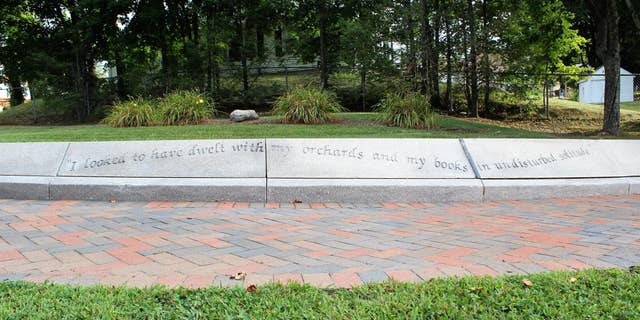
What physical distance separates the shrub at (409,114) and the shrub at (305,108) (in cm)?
135

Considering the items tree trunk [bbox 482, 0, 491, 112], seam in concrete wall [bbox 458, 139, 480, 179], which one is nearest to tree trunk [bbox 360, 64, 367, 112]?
tree trunk [bbox 482, 0, 491, 112]

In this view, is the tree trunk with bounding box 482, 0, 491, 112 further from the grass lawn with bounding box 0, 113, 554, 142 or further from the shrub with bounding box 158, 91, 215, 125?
the shrub with bounding box 158, 91, 215, 125

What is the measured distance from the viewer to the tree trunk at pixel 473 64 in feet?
50.3

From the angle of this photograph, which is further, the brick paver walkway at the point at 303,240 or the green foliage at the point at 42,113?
the green foliage at the point at 42,113

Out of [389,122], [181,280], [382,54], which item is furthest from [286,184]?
[382,54]

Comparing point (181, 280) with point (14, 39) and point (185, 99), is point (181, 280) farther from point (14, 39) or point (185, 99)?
point (14, 39)

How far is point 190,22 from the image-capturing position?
19328 mm

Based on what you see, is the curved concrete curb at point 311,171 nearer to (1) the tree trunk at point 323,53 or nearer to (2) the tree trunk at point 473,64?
(2) the tree trunk at point 473,64

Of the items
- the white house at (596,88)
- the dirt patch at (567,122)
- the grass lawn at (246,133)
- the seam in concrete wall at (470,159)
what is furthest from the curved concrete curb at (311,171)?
the white house at (596,88)

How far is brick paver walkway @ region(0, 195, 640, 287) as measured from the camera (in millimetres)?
3217

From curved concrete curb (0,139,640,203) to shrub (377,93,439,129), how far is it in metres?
4.35

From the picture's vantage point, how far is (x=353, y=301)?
2.62 m

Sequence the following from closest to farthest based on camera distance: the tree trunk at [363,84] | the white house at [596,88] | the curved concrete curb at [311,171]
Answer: the curved concrete curb at [311,171]
the tree trunk at [363,84]
the white house at [596,88]

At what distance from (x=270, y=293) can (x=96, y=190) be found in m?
3.92
